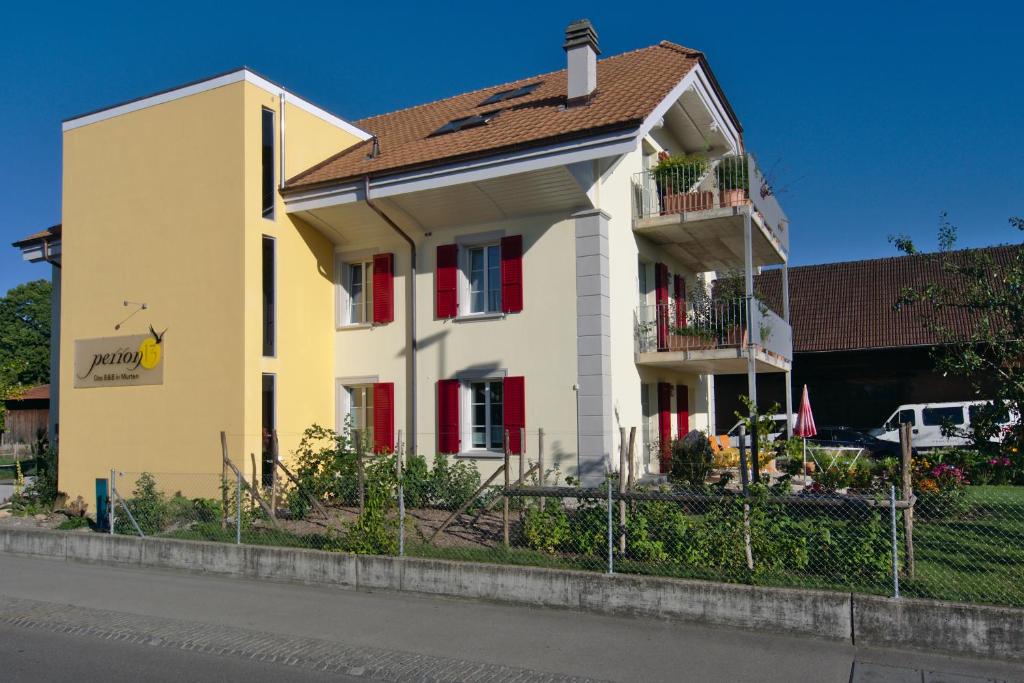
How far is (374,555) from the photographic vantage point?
10078 millimetres

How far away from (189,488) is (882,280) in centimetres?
2686

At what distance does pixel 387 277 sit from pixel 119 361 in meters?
5.16

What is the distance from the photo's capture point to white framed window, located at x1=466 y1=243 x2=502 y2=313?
15820mm

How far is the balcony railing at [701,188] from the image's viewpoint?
1602 cm

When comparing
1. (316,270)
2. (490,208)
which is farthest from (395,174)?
(316,270)

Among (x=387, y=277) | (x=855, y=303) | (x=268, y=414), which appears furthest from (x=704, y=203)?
(x=855, y=303)

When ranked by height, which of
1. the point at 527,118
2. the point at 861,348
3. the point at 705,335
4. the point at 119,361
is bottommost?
→ the point at 119,361

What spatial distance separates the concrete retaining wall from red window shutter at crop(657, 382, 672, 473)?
27.0 ft

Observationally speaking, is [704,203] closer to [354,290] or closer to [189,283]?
[354,290]

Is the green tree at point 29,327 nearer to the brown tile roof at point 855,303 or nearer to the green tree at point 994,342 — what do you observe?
the brown tile roof at point 855,303

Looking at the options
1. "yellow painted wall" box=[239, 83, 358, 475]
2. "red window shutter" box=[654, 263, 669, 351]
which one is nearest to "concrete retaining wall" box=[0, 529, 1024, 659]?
"yellow painted wall" box=[239, 83, 358, 475]

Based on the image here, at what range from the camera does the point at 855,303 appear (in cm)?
3209

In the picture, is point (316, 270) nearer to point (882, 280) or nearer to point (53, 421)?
point (53, 421)

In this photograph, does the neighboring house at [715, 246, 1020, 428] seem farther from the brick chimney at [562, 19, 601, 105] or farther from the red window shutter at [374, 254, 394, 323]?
the red window shutter at [374, 254, 394, 323]
